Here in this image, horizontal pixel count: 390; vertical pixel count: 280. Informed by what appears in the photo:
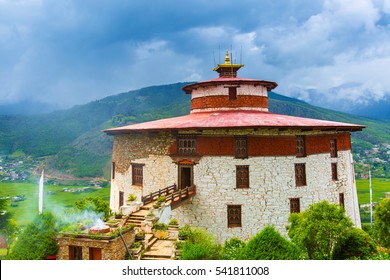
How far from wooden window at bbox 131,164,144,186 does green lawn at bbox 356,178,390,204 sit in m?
43.3

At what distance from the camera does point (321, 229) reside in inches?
570

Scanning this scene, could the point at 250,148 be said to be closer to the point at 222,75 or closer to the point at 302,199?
the point at 302,199

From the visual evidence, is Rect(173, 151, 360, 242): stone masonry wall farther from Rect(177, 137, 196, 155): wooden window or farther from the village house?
Rect(177, 137, 196, 155): wooden window

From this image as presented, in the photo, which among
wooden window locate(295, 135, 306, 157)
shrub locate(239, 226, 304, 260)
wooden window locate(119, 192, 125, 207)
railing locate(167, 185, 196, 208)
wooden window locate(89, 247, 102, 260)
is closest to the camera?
shrub locate(239, 226, 304, 260)

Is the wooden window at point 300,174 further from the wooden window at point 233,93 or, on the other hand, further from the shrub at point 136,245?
the shrub at point 136,245

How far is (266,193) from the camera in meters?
20.5

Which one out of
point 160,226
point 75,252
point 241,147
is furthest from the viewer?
point 241,147

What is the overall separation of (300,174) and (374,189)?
44350mm

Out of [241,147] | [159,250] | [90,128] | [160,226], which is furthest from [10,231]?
[90,128]

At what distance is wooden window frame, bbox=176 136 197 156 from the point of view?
2109 centimetres

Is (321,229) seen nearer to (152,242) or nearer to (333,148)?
(152,242)

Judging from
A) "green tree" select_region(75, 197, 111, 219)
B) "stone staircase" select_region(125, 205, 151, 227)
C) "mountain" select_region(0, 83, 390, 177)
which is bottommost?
"stone staircase" select_region(125, 205, 151, 227)

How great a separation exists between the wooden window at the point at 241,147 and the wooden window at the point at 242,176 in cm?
74

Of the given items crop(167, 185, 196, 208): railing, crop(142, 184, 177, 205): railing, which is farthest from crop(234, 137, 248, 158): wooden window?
crop(142, 184, 177, 205): railing
